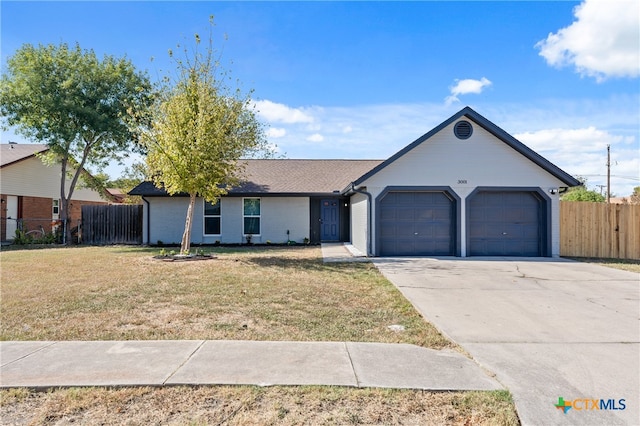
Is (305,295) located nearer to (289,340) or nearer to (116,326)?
(289,340)

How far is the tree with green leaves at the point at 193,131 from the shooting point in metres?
11.9

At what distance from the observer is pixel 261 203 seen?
18297 mm

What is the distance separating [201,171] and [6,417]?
969 cm

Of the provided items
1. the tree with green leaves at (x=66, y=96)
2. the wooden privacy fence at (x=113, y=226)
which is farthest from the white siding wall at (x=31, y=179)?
the wooden privacy fence at (x=113, y=226)

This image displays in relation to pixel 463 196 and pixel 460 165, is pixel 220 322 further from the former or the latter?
pixel 460 165

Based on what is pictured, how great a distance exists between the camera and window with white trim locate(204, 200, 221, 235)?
18266 millimetres

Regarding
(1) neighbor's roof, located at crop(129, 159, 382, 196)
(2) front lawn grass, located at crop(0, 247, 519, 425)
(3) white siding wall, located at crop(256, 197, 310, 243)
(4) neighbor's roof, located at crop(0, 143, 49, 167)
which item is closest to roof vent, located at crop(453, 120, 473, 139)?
(2) front lawn grass, located at crop(0, 247, 519, 425)

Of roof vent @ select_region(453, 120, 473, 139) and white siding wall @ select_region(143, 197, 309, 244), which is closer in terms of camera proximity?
roof vent @ select_region(453, 120, 473, 139)

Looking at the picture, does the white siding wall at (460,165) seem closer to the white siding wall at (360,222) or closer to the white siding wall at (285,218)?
the white siding wall at (360,222)

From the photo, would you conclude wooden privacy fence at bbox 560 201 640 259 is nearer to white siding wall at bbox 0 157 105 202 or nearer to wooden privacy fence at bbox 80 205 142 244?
wooden privacy fence at bbox 80 205 142 244

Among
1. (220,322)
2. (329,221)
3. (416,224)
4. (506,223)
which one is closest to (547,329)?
(220,322)

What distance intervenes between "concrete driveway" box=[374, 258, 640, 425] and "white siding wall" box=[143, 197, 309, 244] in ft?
27.1

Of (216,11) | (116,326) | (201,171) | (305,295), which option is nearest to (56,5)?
(216,11)

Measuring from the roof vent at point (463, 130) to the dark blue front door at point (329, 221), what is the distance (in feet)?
23.5
